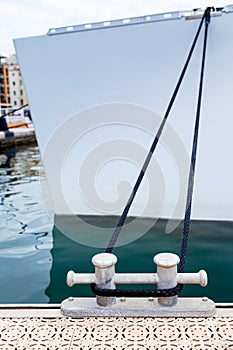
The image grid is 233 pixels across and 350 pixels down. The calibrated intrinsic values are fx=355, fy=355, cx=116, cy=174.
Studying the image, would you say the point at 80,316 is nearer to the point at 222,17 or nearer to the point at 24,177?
the point at 222,17

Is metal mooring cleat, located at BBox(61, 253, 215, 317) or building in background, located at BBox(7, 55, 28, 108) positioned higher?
building in background, located at BBox(7, 55, 28, 108)

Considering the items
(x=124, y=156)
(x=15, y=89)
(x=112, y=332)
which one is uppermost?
(x=15, y=89)

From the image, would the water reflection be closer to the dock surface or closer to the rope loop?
the dock surface

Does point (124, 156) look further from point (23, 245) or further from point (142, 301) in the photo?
point (142, 301)

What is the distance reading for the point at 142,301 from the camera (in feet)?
5.78

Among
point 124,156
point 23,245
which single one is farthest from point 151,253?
point 23,245

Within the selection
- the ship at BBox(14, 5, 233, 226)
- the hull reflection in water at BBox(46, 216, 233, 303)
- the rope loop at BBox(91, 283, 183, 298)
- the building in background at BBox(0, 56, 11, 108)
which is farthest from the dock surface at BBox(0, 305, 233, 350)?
the building in background at BBox(0, 56, 11, 108)

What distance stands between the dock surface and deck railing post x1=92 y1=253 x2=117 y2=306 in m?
0.09

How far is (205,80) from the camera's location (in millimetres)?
3605

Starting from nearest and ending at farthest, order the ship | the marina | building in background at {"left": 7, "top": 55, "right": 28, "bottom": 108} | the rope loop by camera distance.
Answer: the rope loop → the marina → the ship → building in background at {"left": 7, "top": 55, "right": 28, "bottom": 108}

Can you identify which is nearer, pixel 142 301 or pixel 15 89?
pixel 142 301

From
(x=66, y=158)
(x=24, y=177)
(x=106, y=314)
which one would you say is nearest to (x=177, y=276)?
(x=106, y=314)

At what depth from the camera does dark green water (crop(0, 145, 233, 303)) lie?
8.79ft

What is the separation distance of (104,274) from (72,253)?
179 centimetres
